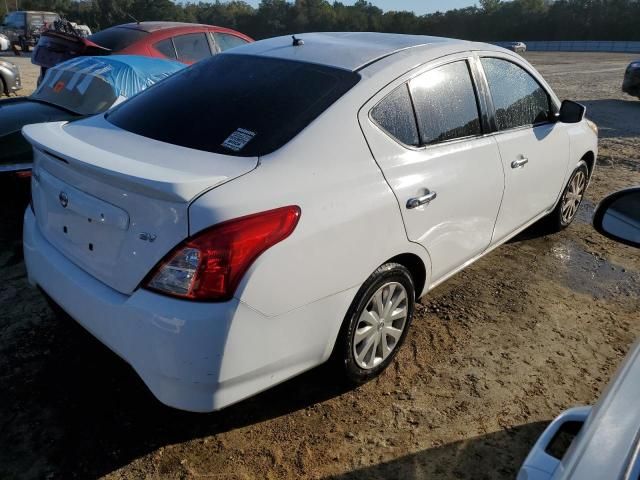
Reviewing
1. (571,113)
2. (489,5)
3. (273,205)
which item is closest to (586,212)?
(571,113)

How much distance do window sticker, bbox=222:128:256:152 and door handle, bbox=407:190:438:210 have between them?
31.1 inches

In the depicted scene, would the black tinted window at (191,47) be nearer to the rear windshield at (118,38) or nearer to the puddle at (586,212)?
the rear windshield at (118,38)

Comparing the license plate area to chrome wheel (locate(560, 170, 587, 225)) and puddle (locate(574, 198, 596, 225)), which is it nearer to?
chrome wheel (locate(560, 170, 587, 225))

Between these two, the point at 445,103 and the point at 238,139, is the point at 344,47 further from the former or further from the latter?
the point at 238,139

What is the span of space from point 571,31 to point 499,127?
212 ft

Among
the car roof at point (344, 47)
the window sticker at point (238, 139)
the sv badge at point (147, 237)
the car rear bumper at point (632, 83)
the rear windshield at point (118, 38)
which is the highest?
the car roof at point (344, 47)

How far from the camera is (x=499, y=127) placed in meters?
3.25

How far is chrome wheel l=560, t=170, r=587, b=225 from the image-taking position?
451 centimetres

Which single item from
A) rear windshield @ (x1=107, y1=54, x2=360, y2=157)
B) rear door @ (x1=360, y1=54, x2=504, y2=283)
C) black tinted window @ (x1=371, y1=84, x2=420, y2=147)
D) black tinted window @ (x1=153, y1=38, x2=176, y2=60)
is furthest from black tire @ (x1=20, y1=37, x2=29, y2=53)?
black tinted window @ (x1=371, y1=84, x2=420, y2=147)

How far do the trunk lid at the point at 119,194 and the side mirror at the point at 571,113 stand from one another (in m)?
2.74

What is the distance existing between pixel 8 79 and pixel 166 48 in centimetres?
508

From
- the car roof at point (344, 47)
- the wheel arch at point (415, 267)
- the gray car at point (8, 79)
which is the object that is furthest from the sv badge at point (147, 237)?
the gray car at point (8, 79)

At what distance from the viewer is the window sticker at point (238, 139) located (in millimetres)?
2262

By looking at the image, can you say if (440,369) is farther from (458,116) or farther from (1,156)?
(1,156)
